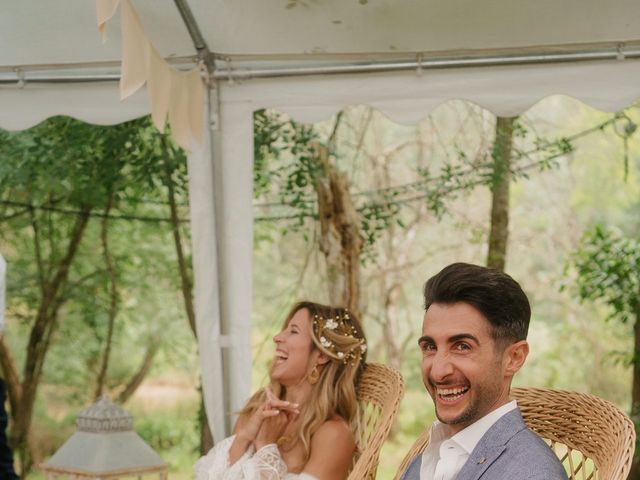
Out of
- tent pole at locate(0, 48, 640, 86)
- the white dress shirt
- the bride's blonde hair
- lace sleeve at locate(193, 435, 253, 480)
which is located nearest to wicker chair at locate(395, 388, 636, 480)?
the white dress shirt

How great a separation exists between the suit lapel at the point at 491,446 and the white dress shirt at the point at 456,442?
0.02 metres

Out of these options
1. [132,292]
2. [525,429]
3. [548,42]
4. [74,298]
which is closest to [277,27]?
[548,42]

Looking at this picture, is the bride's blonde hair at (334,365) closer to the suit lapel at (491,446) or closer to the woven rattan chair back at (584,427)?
the woven rattan chair back at (584,427)

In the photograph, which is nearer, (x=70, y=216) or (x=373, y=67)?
(x=373, y=67)

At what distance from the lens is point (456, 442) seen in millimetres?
2406

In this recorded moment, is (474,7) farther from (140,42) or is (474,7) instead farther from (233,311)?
(233,311)

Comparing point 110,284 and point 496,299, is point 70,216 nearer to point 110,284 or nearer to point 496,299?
point 110,284

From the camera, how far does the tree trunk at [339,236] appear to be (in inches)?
250

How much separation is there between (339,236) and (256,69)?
6.77ft

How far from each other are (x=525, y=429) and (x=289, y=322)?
1673 millimetres

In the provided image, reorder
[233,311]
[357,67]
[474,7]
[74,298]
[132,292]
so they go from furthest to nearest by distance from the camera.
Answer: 1. [132,292]
2. [74,298]
3. [233,311]
4. [357,67]
5. [474,7]

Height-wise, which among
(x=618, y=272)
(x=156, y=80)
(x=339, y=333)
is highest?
(x=156, y=80)

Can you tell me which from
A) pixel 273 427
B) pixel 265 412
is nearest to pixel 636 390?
pixel 273 427

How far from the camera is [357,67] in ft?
14.5
